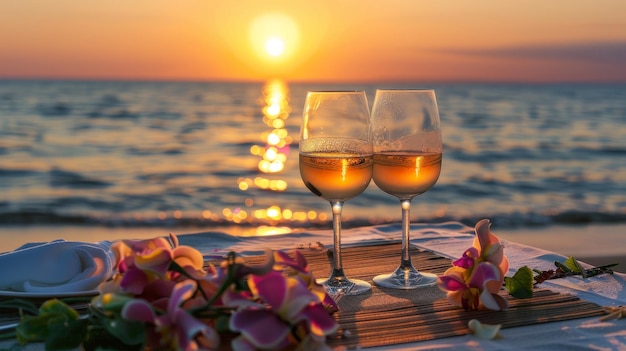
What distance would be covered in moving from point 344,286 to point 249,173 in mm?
10880

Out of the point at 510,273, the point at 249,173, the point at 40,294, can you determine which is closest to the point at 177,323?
the point at 40,294

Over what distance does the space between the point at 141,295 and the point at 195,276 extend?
0.11m

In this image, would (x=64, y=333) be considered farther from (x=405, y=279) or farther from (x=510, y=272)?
(x=510, y=272)

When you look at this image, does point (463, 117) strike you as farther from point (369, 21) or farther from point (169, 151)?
point (169, 151)

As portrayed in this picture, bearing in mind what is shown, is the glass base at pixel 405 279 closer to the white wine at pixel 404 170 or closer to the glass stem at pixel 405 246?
the glass stem at pixel 405 246

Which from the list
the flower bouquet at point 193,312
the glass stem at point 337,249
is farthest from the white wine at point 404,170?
the flower bouquet at point 193,312

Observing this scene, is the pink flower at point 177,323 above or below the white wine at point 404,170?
below

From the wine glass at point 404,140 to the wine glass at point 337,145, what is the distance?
6cm

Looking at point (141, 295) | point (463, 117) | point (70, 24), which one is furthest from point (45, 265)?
point (70, 24)

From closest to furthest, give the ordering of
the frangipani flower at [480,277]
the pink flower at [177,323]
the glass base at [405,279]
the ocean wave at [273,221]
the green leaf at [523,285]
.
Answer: the pink flower at [177,323], the frangipani flower at [480,277], the green leaf at [523,285], the glass base at [405,279], the ocean wave at [273,221]

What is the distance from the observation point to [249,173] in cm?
1255

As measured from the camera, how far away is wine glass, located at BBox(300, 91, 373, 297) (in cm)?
181

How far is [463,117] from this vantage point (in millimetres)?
22703

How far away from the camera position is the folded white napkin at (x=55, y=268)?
1.59 m
